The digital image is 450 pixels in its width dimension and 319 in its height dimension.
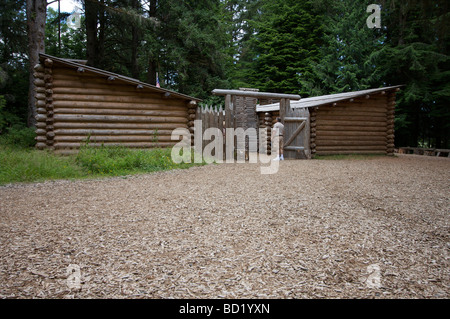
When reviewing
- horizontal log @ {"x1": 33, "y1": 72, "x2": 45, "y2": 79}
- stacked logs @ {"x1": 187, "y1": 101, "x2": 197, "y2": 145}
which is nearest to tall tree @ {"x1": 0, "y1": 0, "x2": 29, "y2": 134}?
horizontal log @ {"x1": 33, "y1": 72, "x2": 45, "y2": 79}

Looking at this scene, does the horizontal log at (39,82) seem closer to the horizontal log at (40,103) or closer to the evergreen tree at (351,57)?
the horizontal log at (40,103)

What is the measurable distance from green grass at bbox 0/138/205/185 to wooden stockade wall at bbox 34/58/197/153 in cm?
79

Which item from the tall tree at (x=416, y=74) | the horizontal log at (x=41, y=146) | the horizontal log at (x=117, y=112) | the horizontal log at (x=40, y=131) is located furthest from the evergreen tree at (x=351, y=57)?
the horizontal log at (x=41, y=146)

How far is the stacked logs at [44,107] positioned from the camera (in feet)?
37.8

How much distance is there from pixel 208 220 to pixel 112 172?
5.75 m

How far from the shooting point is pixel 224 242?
13.4 ft

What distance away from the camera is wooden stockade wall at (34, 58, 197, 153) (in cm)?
1164

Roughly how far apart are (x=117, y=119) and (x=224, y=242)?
1008 cm

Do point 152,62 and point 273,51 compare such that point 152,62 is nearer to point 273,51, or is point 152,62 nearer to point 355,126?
point 273,51

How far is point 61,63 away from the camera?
1162 centimetres

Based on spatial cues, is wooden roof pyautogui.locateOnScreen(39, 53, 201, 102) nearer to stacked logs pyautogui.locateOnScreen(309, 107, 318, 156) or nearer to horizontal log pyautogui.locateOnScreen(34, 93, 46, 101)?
horizontal log pyautogui.locateOnScreen(34, 93, 46, 101)

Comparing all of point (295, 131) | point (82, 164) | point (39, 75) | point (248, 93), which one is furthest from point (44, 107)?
point (295, 131)
